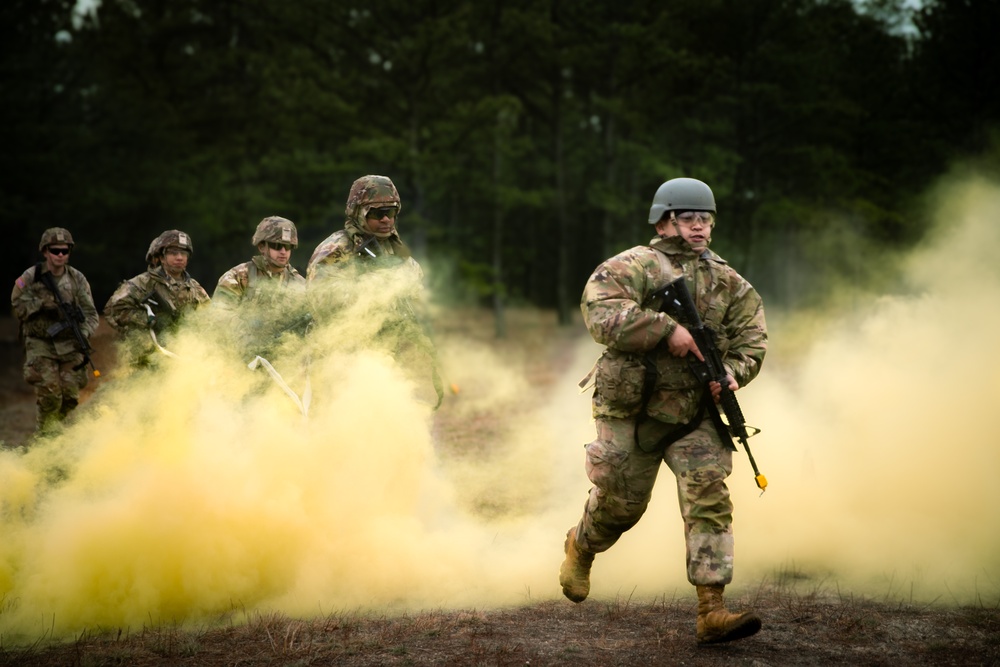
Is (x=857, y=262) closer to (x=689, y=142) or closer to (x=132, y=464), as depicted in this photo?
(x=689, y=142)

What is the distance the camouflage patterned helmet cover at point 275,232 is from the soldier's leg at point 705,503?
13.7 ft

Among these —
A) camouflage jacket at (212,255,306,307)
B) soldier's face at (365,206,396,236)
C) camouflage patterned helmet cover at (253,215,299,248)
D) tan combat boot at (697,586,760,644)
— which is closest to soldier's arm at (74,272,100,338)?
camouflage jacket at (212,255,306,307)

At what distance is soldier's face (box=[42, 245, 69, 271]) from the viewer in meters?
9.08

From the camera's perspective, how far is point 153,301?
8.55 metres

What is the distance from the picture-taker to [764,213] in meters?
26.0

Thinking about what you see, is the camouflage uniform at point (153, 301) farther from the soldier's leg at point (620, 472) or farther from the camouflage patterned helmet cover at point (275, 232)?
the soldier's leg at point (620, 472)

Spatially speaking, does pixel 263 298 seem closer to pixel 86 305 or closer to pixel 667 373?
pixel 86 305

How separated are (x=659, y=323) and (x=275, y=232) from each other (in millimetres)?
4177

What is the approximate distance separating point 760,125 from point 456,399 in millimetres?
15690

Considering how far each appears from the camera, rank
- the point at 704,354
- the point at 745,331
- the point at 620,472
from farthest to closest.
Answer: the point at 745,331 < the point at 620,472 < the point at 704,354

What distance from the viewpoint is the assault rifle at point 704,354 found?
15.7ft

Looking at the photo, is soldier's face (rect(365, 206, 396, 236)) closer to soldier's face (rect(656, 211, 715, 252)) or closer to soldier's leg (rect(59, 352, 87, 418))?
soldier's face (rect(656, 211, 715, 252))

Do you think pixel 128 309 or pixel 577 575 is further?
pixel 128 309

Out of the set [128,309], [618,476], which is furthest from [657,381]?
[128,309]
